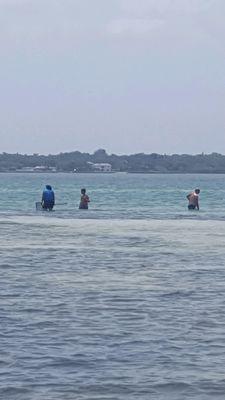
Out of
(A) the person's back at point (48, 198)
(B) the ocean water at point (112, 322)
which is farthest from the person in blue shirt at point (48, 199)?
(B) the ocean water at point (112, 322)

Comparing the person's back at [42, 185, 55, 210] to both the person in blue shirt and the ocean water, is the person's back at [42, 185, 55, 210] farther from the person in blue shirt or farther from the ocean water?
the ocean water

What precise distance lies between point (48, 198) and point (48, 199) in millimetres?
132

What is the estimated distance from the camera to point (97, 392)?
1115cm

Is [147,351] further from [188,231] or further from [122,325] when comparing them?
[188,231]

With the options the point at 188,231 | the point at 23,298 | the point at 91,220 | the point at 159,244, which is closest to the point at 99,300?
the point at 23,298

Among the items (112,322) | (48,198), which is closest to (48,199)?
(48,198)

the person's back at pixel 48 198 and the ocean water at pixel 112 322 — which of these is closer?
the ocean water at pixel 112 322

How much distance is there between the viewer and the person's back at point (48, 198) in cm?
4828

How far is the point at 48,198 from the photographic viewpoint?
4962cm

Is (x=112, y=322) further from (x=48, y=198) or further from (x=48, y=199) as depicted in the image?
(x=48, y=199)

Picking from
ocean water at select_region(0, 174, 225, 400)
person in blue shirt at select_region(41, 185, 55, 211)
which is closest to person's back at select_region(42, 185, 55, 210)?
person in blue shirt at select_region(41, 185, 55, 211)

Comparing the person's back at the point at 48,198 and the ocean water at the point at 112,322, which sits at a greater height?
the person's back at the point at 48,198

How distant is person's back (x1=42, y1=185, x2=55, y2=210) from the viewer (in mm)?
48281

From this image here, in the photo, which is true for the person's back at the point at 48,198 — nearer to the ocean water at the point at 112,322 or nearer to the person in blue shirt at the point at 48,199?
the person in blue shirt at the point at 48,199
